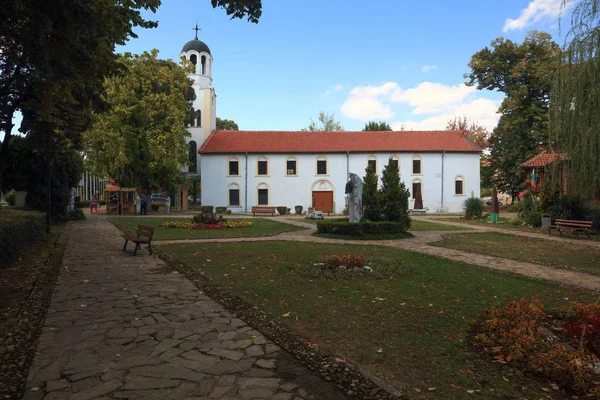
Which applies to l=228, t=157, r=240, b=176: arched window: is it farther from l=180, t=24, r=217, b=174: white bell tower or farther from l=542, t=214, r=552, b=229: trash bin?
l=542, t=214, r=552, b=229: trash bin

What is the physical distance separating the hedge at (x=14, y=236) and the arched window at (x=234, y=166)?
85.0 ft

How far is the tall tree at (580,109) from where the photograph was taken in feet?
30.9

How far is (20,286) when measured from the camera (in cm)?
730

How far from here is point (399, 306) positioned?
5992 mm

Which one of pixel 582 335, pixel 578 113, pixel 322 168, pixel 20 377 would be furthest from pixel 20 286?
pixel 322 168

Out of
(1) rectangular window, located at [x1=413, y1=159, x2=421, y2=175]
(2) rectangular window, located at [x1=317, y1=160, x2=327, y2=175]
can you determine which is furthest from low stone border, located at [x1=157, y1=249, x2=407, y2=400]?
(1) rectangular window, located at [x1=413, y1=159, x2=421, y2=175]

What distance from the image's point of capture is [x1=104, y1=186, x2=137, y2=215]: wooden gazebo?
31.7 meters

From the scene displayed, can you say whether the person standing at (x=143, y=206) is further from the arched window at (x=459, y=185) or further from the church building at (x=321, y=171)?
the arched window at (x=459, y=185)

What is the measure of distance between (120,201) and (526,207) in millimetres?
28996

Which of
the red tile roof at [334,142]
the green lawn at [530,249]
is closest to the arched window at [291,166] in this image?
the red tile roof at [334,142]

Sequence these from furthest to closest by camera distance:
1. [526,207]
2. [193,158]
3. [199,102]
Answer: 1. [193,158]
2. [199,102]
3. [526,207]

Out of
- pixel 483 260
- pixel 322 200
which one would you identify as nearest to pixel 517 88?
pixel 322 200

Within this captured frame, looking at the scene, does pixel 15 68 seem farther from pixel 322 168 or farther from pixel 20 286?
pixel 322 168

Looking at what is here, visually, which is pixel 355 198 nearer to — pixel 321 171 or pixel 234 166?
pixel 321 171
